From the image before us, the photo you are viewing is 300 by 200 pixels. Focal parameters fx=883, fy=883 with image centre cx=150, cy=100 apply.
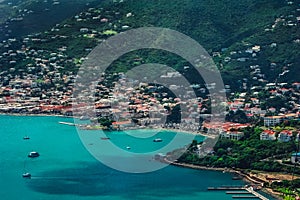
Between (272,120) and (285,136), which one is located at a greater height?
(272,120)

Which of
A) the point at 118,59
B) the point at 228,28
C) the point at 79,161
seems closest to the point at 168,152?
the point at 79,161

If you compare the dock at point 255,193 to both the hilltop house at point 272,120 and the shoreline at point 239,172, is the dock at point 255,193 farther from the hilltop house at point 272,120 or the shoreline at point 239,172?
the hilltop house at point 272,120

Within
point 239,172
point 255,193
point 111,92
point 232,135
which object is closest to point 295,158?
point 239,172

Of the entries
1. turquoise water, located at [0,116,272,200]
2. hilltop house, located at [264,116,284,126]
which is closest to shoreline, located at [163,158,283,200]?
turquoise water, located at [0,116,272,200]

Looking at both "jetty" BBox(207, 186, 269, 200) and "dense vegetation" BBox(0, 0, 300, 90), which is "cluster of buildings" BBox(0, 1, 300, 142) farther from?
"jetty" BBox(207, 186, 269, 200)

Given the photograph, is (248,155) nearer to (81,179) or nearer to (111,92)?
(81,179)

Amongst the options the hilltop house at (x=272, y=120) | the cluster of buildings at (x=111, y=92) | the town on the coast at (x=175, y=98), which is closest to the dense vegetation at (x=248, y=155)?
the town on the coast at (x=175, y=98)

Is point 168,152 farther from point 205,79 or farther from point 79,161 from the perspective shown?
point 205,79
